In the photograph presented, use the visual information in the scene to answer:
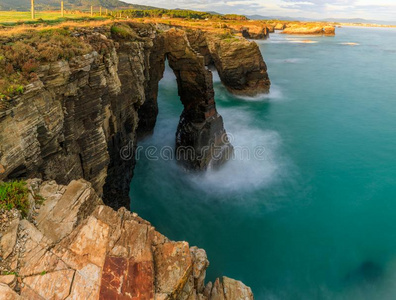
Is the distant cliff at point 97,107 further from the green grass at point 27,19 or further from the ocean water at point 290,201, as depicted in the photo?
the green grass at point 27,19

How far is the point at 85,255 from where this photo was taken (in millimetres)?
6922

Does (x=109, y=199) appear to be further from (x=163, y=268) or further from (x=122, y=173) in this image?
(x=163, y=268)

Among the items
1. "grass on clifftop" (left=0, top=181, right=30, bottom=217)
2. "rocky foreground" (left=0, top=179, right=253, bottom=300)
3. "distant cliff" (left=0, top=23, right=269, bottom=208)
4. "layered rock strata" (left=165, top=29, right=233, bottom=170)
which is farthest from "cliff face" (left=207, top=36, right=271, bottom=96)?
"grass on clifftop" (left=0, top=181, right=30, bottom=217)

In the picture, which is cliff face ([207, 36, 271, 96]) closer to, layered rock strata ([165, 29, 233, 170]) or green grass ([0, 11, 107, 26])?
layered rock strata ([165, 29, 233, 170])

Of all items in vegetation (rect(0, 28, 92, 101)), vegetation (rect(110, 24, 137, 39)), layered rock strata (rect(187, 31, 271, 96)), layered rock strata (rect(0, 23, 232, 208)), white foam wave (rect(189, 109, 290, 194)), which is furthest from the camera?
layered rock strata (rect(187, 31, 271, 96))

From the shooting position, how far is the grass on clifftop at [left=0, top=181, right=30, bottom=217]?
684 cm

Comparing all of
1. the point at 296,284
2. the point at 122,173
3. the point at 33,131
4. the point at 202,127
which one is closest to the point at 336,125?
the point at 202,127

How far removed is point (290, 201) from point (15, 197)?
2026 cm

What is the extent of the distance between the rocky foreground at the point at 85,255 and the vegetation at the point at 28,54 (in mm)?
3373

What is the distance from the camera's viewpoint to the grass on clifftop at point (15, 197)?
684 cm

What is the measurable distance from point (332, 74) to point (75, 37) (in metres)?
61.8

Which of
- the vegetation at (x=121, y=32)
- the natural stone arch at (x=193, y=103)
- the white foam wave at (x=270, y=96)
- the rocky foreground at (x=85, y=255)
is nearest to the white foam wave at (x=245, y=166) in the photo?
the natural stone arch at (x=193, y=103)

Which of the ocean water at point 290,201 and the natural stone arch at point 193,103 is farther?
the natural stone arch at point 193,103

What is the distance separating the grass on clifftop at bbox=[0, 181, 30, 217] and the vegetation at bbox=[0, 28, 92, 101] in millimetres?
2859
